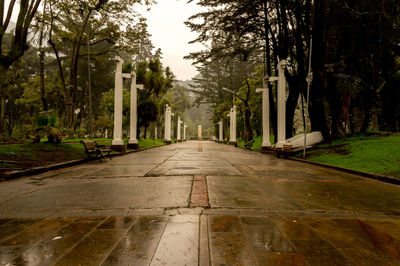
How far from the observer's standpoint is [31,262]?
81.8 inches

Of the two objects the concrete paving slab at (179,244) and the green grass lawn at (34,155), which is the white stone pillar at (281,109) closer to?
the green grass lawn at (34,155)

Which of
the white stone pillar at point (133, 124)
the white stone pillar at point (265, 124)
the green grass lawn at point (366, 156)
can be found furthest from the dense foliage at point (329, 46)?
the white stone pillar at point (133, 124)

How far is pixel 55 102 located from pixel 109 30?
19.5 meters

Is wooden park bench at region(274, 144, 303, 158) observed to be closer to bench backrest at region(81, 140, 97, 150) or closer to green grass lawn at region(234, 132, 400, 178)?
green grass lawn at region(234, 132, 400, 178)

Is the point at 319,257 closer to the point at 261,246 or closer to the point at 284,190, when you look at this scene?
the point at 261,246

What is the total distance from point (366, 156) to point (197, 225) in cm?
923

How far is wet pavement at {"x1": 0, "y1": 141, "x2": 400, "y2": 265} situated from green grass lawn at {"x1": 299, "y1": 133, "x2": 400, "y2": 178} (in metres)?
3.31

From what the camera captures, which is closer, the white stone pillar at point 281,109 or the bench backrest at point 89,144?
the bench backrest at point 89,144

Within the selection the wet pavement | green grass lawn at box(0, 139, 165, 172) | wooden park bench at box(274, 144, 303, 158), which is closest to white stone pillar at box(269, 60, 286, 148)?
wooden park bench at box(274, 144, 303, 158)

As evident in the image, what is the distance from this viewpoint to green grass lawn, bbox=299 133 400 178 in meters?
8.00

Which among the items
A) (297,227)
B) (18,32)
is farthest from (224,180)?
(18,32)

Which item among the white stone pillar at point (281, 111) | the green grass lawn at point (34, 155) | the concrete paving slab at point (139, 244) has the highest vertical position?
the white stone pillar at point (281, 111)

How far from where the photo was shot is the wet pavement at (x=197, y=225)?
218 cm

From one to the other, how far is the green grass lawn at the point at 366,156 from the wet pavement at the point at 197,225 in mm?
3306
